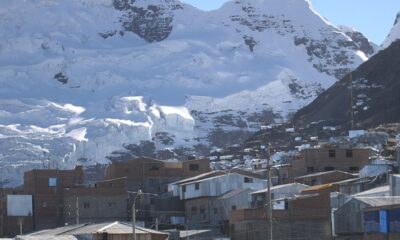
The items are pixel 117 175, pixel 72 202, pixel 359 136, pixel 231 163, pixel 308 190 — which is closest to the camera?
pixel 308 190

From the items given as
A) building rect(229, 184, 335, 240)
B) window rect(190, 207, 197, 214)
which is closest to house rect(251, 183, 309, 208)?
building rect(229, 184, 335, 240)

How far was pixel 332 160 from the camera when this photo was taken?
94188 mm

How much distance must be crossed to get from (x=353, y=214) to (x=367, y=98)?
92.7m

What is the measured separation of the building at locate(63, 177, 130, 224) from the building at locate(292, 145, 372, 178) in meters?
14.1

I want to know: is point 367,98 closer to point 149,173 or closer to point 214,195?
point 149,173

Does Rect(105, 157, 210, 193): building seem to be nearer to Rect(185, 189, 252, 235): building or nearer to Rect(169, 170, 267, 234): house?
Rect(169, 170, 267, 234): house

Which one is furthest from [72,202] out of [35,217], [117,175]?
[117,175]

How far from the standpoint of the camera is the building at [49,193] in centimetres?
8875

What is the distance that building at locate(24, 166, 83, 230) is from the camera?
291ft

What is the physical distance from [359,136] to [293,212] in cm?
5034

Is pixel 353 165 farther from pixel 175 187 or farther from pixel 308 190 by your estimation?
pixel 308 190

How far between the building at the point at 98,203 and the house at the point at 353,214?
26514mm

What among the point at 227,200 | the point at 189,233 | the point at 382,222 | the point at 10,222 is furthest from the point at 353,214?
the point at 10,222

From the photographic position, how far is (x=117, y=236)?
2259 inches
